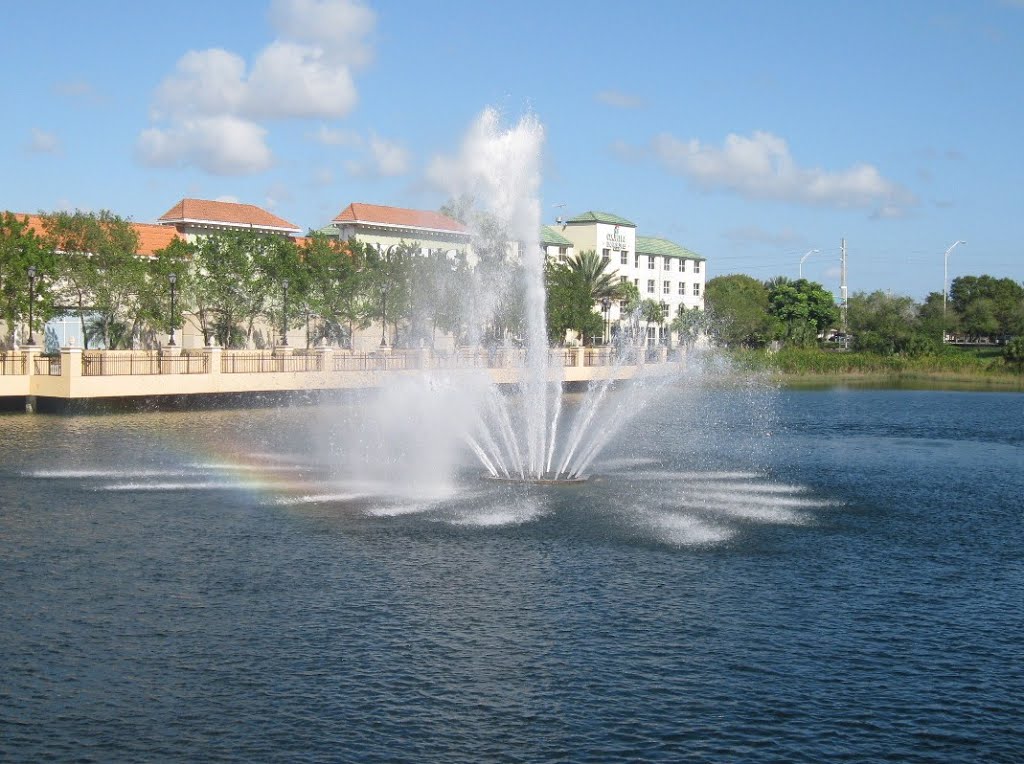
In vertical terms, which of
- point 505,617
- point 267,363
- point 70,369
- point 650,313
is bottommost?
point 505,617

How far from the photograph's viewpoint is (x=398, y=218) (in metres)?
88.1

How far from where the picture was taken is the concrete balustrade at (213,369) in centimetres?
4909

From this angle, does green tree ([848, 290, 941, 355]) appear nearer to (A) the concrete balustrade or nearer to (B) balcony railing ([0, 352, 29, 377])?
(A) the concrete balustrade

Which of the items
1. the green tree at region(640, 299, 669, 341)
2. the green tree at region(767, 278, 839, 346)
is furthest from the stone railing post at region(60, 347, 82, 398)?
the green tree at region(767, 278, 839, 346)

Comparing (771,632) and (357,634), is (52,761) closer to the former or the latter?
(357,634)

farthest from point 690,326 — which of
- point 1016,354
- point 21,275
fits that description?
point 21,275

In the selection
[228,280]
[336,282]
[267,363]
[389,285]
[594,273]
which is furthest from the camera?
[594,273]

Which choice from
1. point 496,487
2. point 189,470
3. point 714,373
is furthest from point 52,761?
point 714,373

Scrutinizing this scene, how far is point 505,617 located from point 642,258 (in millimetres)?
101113

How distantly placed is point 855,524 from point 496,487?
843cm

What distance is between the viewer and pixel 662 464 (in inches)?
1303

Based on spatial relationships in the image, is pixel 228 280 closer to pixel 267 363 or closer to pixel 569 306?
pixel 267 363

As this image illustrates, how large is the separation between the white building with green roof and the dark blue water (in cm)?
7812

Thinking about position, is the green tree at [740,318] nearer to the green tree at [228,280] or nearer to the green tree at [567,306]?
the green tree at [567,306]
